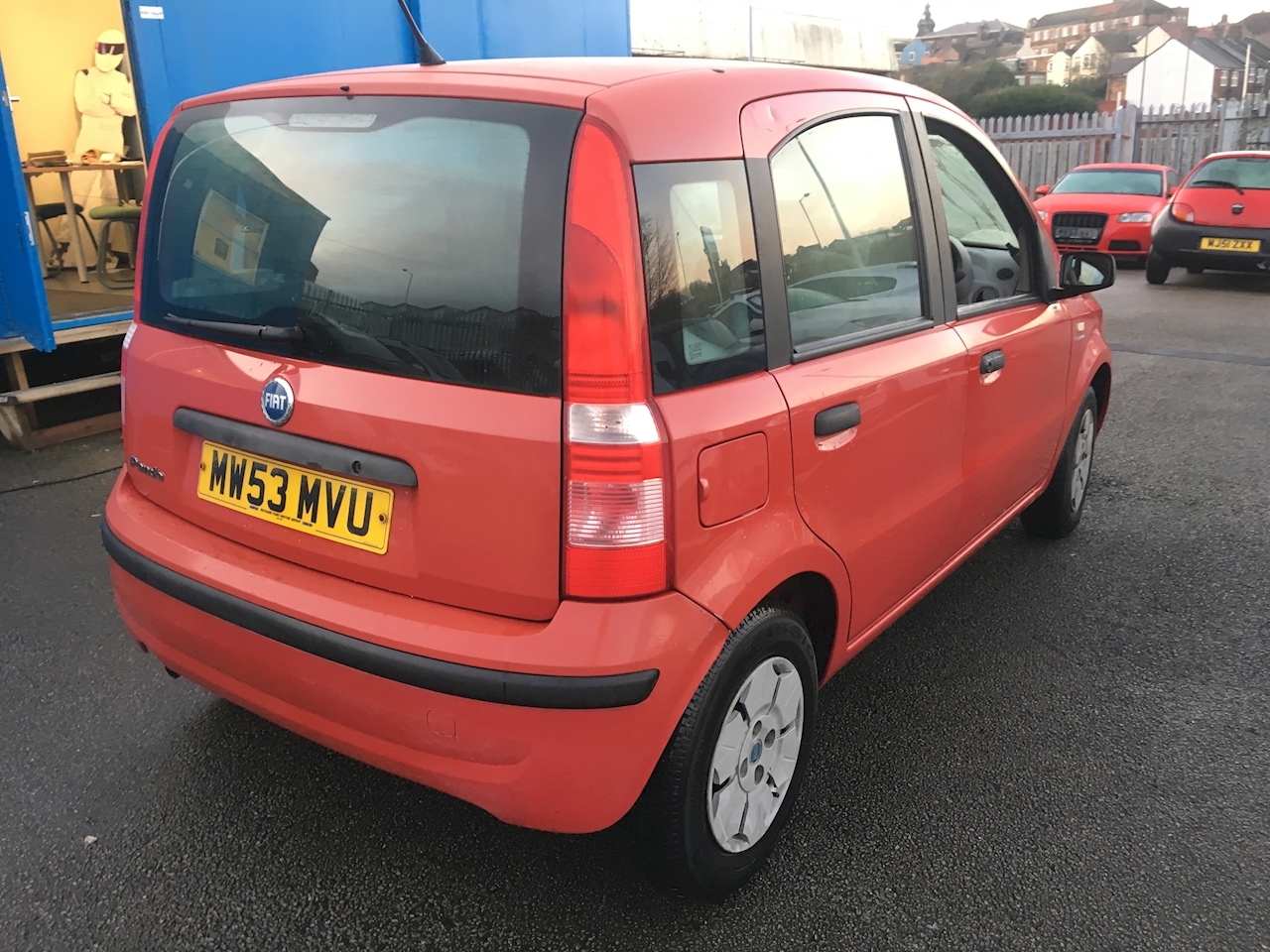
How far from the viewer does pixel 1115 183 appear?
46.0ft

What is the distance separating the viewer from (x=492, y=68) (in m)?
2.14

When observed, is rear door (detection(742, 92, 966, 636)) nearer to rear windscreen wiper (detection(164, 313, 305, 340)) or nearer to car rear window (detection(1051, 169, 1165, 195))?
rear windscreen wiper (detection(164, 313, 305, 340))

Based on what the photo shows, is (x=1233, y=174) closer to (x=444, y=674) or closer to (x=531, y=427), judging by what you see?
(x=531, y=427)

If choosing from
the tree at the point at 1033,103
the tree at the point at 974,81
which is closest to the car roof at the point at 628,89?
the tree at the point at 1033,103

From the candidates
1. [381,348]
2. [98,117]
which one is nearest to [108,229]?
[98,117]

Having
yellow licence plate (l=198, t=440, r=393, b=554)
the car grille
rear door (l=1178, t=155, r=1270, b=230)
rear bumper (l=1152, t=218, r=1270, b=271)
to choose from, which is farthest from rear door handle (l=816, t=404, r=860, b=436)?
the car grille

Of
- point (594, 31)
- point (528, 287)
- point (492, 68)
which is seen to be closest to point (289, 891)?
point (528, 287)

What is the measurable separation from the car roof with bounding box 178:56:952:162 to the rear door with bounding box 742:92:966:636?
0.27 feet

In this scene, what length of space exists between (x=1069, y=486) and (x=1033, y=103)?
36629mm

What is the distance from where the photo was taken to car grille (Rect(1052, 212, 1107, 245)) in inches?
524

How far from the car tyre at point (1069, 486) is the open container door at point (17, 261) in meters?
4.94

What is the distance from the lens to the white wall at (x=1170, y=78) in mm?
73250

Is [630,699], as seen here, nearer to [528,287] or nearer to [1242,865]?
[528,287]

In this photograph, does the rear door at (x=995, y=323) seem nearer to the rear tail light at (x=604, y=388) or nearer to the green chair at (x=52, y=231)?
the rear tail light at (x=604, y=388)
